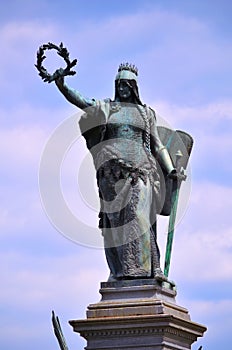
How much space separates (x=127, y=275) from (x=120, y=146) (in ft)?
7.48

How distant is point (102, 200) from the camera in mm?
15922

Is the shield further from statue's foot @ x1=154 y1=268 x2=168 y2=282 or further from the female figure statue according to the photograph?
statue's foot @ x1=154 y1=268 x2=168 y2=282

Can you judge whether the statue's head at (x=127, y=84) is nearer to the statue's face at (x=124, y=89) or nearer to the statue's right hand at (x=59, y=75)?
the statue's face at (x=124, y=89)

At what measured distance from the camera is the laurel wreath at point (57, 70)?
1534cm

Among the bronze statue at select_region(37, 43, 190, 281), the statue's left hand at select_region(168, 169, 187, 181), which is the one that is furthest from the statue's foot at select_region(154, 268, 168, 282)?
the statue's left hand at select_region(168, 169, 187, 181)

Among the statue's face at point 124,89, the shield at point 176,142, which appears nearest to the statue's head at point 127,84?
the statue's face at point 124,89

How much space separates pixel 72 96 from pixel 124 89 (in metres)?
0.99

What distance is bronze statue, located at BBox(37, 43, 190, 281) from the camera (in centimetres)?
1543

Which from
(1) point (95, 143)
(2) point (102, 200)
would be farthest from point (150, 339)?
(1) point (95, 143)

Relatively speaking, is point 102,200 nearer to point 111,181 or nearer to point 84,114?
point 111,181

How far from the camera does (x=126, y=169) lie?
51.6 ft

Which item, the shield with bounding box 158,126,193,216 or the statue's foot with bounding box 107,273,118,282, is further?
the shield with bounding box 158,126,193,216

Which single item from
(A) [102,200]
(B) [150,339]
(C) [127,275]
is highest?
(A) [102,200]

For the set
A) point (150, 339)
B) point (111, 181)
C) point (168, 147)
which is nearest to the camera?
point (150, 339)
